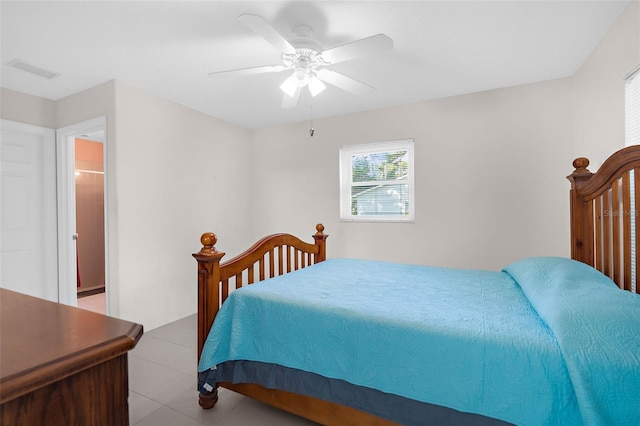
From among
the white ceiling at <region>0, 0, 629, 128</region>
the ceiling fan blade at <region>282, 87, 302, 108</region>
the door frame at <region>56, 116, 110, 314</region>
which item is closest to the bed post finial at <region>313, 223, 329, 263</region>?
the ceiling fan blade at <region>282, 87, 302, 108</region>

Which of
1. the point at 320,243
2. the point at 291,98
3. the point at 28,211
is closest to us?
the point at 291,98

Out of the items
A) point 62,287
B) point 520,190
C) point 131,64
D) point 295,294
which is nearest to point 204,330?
point 295,294

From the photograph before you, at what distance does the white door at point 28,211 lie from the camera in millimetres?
2926

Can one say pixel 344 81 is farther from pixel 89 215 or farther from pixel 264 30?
pixel 89 215

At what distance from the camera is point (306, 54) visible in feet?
6.64

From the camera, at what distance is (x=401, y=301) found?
1641mm

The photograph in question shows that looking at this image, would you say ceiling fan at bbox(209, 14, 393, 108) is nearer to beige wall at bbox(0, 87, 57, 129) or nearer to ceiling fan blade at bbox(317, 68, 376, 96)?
ceiling fan blade at bbox(317, 68, 376, 96)

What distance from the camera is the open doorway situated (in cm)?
451

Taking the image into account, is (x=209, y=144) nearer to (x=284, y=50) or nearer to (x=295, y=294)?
(x=284, y=50)

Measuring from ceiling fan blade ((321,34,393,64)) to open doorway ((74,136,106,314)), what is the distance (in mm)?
4042

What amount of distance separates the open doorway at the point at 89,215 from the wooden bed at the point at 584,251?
3555mm

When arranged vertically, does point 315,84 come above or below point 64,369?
above

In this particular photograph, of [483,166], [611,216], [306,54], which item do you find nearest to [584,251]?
[611,216]

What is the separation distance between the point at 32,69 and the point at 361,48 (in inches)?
104
